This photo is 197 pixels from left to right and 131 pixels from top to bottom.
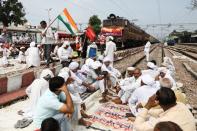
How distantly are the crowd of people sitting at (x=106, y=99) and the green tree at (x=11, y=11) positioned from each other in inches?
1720

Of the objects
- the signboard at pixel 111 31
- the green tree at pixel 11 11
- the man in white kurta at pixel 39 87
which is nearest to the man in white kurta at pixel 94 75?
the man in white kurta at pixel 39 87

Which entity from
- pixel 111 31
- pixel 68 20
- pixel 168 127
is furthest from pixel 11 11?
pixel 168 127

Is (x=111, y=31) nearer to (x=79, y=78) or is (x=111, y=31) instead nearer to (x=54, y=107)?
(x=79, y=78)

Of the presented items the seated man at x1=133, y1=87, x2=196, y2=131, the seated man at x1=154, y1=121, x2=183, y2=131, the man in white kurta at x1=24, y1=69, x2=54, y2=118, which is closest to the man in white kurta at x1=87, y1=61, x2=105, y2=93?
the man in white kurta at x1=24, y1=69, x2=54, y2=118

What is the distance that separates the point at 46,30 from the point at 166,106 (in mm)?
7945

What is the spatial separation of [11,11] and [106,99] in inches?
1807

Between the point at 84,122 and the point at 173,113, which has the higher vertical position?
the point at 173,113

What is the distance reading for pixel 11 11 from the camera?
163 ft

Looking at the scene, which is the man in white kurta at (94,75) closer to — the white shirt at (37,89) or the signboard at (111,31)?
the white shirt at (37,89)

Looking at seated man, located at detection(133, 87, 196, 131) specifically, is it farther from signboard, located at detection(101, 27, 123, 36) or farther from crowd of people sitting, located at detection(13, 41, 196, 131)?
signboard, located at detection(101, 27, 123, 36)

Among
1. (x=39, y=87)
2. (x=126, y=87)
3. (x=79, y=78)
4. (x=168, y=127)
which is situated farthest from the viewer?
(x=79, y=78)

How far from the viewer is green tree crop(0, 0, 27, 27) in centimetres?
4853

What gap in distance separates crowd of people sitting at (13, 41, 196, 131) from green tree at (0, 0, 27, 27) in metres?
43.7

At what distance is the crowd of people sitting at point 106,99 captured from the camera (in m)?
3.37
